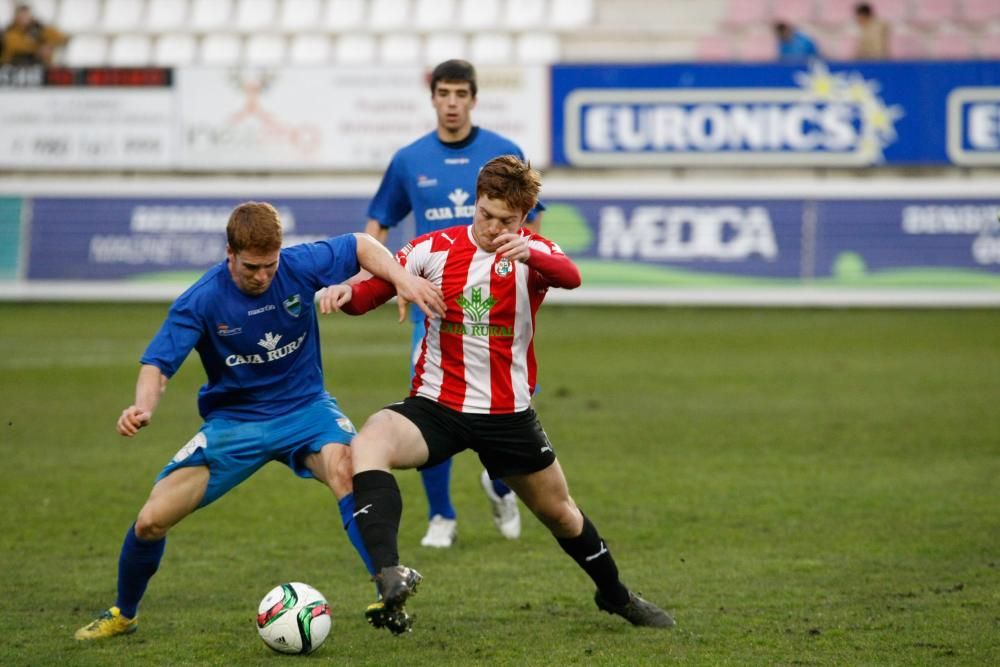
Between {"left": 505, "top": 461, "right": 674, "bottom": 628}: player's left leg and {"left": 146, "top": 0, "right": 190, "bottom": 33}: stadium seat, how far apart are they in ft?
78.0

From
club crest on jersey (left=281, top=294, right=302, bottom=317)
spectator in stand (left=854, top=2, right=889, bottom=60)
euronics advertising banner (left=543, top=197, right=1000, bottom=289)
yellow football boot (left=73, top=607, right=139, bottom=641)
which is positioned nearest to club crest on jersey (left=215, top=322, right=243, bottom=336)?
club crest on jersey (left=281, top=294, right=302, bottom=317)

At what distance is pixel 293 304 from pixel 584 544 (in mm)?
1458

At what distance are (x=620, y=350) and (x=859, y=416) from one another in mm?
4913

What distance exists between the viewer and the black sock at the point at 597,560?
5.90 meters

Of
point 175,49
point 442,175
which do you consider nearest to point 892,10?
point 175,49

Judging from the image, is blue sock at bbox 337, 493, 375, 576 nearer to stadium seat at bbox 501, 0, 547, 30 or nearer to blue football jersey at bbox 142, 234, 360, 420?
blue football jersey at bbox 142, 234, 360, 420

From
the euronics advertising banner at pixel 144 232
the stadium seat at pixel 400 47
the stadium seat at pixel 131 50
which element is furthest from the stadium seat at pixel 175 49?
the euronics advertising banner at pixel 144 232

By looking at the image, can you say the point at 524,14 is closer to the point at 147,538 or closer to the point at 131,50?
the point at 131,50

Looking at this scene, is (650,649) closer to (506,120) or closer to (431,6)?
(506,120)

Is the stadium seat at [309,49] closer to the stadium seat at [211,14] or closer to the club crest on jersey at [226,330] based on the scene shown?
the stadium seat at [211,14]

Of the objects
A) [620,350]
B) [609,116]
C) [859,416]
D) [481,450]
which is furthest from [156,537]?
[609,116]

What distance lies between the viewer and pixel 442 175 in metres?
7.94

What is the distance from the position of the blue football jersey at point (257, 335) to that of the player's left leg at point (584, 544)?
3.21ft

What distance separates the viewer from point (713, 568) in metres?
6.96
